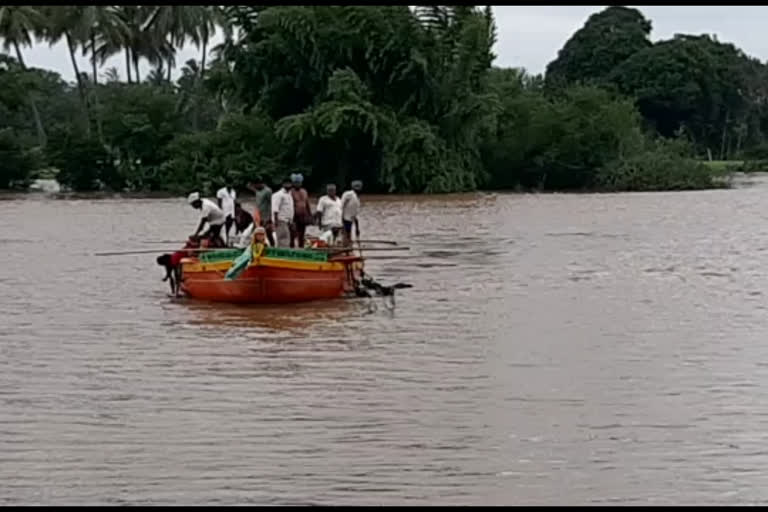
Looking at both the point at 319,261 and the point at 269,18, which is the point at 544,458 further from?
the point at 269,18

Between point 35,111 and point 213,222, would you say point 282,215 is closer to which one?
point 213,222

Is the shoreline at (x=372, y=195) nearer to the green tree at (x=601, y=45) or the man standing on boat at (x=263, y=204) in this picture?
the green tree at (x=601, y=45)

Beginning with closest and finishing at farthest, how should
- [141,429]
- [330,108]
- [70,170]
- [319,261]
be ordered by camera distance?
[141,429], [319,261], [330,108], [70,170]

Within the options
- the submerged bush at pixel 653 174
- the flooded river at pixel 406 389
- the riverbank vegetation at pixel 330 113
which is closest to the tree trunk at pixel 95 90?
the riverbank vegetation at pixel 330 113

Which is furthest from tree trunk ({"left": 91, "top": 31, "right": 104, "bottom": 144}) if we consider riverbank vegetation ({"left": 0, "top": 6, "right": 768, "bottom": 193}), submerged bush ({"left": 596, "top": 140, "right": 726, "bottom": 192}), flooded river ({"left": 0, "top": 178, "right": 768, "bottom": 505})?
flooded river ({"left": 0, "top": 178, "right": 768, "bottom": 505})

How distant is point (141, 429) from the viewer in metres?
11.0

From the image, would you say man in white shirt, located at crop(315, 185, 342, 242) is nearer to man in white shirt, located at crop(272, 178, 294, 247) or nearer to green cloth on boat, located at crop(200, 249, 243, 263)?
man in white shirt, located at crop(272, 178, 294, 247)

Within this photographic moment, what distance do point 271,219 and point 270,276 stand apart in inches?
78.3

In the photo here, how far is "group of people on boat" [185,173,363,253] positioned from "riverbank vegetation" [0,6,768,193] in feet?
104

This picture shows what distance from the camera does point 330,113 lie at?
2137 inches

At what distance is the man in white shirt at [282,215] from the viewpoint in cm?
2052

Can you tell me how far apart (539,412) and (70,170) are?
54.8 metres

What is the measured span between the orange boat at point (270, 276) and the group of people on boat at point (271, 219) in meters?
0.73

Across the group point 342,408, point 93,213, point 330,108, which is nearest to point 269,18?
point 330,108
